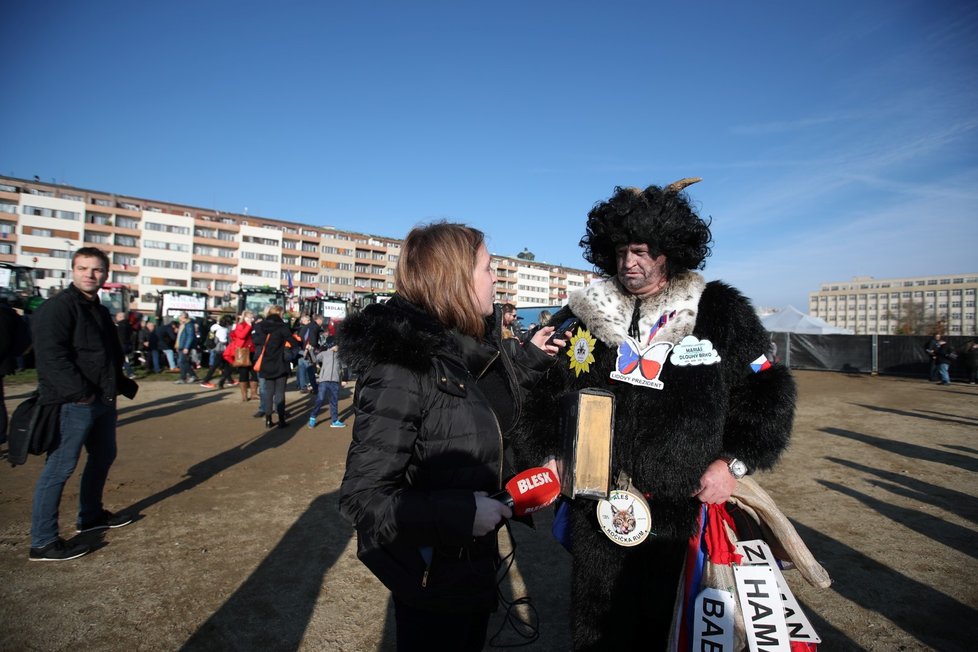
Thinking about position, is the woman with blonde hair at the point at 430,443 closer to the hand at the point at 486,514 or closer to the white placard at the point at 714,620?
the hand at the point at 486,514

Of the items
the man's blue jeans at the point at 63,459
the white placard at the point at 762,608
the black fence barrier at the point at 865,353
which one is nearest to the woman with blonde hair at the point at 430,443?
the white placard at the point at 762,608

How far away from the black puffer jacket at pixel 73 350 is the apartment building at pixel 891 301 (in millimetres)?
117287

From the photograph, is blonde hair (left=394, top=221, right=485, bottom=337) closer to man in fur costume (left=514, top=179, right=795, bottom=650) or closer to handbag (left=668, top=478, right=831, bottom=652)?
man in fur costume (left=514, top=179, right=795, bottom=650)

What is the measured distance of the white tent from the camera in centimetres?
2352

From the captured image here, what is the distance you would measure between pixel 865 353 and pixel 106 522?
26.1 meters

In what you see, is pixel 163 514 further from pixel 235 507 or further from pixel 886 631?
pixel 886 631

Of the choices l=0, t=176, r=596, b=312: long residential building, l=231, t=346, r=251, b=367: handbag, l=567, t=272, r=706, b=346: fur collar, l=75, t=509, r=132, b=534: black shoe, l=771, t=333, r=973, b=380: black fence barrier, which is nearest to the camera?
l=567, t=272, r=706, b=346: fur collar

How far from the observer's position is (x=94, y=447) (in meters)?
3.71

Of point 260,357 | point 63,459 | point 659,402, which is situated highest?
point 659,402

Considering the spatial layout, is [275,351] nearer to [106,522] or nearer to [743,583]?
[106,522]

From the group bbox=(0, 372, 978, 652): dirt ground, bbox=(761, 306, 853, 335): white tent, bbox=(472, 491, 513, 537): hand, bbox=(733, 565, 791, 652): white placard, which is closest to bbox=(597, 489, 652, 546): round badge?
bbox=(733, 565, 791, 652): white placard

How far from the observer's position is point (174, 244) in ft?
227

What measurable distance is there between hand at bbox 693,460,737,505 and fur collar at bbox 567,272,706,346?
557 millimetres

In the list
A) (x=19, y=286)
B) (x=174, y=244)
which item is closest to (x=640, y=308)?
(x=19, y=286)
